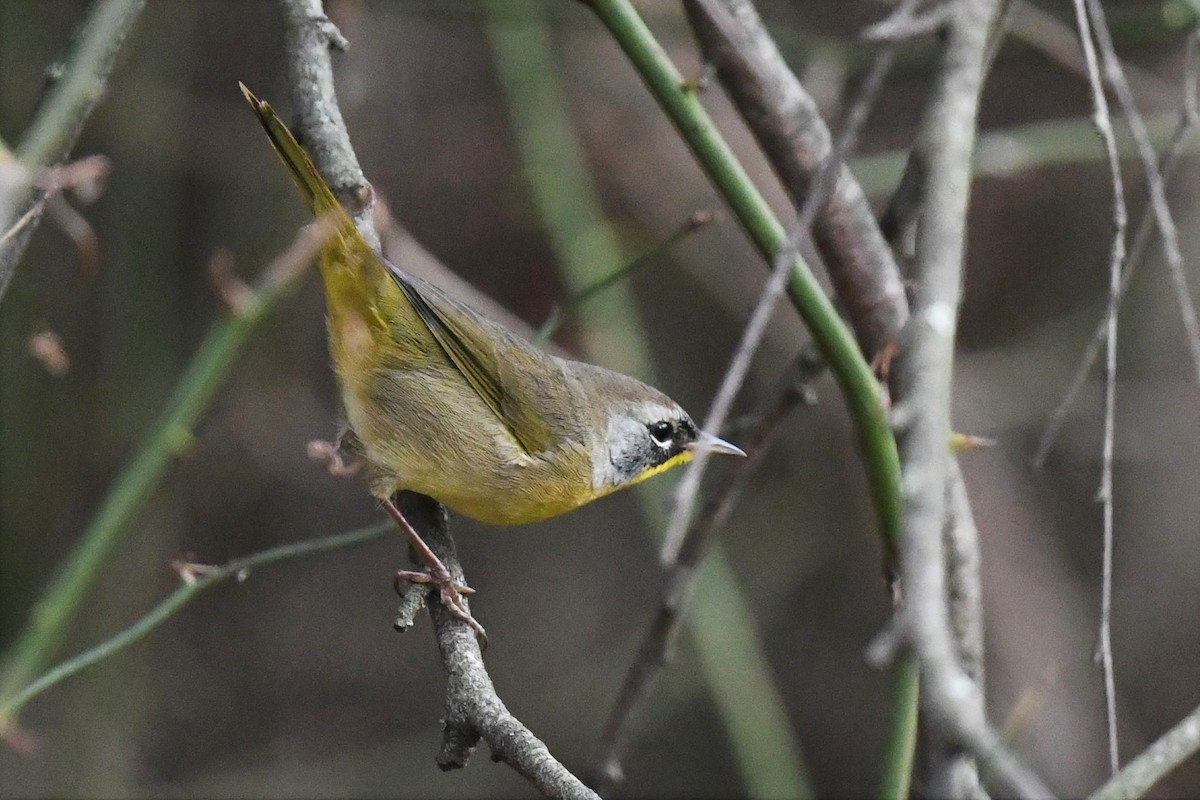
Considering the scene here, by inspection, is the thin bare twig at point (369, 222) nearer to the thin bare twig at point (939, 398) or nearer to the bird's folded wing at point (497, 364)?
the bird's folded wing at point (497, 364)

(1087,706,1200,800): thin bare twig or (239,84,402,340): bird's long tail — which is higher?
(239,84,402,340): bird's long tail

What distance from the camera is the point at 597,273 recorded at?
16.6 ft

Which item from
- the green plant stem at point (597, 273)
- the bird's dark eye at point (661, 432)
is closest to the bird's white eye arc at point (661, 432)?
the bird's dark eye at point (661, 432)

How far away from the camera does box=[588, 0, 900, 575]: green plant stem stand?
2604mm

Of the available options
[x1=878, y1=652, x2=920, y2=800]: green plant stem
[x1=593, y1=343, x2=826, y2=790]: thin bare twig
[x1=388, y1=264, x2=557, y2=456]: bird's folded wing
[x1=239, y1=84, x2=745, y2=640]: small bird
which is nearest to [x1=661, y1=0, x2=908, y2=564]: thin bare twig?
[x1=593, y1=343, x2=826, y2=790]: thin bare twig

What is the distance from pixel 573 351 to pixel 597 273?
1.30 meters

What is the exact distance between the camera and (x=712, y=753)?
21.6ft

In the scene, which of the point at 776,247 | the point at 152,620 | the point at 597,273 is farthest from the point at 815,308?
the point at 597,273

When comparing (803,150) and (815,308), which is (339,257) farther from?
(815,308)

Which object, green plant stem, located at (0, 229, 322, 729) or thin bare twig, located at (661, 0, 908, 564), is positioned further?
thin bare twig, located at (661, 0, 908, 564)

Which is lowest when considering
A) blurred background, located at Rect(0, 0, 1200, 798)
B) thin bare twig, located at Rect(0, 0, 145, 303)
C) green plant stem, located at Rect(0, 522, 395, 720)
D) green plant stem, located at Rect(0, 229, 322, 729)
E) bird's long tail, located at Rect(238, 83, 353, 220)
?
blurred background, located at Rect(0, 0, 1200, 798)

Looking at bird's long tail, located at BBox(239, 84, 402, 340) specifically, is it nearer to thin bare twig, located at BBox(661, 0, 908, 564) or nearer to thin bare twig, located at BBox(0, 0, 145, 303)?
thin bare twig, located at BBox(0, 0, 145, 303)

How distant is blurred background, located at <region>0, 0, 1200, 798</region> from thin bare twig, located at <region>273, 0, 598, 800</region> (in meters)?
1.62

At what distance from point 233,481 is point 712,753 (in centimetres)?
285
